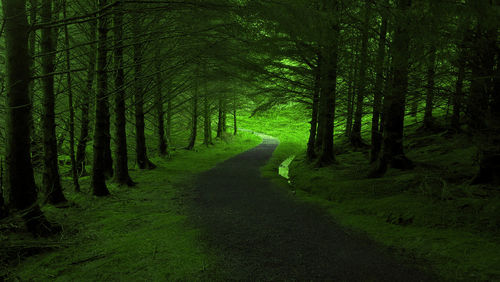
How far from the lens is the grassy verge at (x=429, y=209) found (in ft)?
11.7

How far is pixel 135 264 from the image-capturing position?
3.41 metres

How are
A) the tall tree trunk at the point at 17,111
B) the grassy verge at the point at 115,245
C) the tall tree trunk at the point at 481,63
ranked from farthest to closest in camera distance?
the tall tree trunk at the point at 481,63, the tall tree trunk at the point at 17,111, the grassy verge at the point at 115,245

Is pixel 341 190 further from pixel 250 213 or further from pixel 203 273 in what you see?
pixel 203 273

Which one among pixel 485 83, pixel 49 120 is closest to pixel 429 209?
pixel 485 83

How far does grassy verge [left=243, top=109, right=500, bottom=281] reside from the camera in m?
3.57

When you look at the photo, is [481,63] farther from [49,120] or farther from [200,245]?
[49,120]

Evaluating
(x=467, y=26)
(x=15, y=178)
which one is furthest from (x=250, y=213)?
(x=467, y=26)

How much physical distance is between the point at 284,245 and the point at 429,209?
9.59ft

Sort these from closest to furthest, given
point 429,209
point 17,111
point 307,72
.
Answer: point 17,111 → point 429,209 → point 307,72

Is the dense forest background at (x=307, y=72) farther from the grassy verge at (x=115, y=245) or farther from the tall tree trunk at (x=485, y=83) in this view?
the grassy verge at (x=115, y=245)

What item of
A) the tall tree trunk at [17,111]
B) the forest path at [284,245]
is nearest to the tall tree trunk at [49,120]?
the tall tree trunk at [17,111]

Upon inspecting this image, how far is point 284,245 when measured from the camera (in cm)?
404

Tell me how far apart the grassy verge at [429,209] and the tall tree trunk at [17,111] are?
5.25m

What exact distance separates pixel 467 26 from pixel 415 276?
373 centimetres
